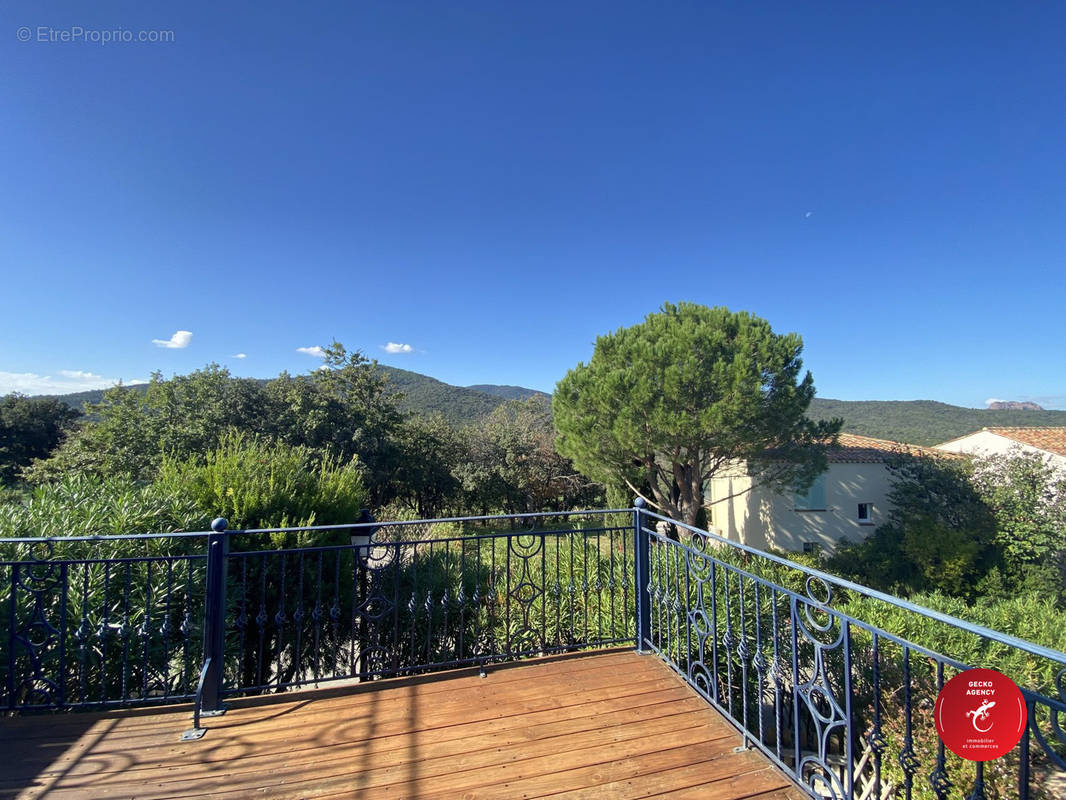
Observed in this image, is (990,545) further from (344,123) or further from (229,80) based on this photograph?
(229,80)

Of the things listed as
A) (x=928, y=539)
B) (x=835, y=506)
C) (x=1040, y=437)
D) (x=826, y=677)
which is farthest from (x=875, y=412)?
(x=826, y=677)

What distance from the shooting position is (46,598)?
9.21 feet

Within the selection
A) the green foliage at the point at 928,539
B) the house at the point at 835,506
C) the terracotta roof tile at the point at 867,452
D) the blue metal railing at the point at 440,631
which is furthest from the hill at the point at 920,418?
the blue metal railing at the point at 440,631

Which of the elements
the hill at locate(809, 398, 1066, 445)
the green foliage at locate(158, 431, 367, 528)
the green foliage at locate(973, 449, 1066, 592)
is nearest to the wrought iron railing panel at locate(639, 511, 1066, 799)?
the green foliage at locate(158, 431, 367, 528)

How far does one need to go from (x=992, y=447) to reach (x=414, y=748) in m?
23.5

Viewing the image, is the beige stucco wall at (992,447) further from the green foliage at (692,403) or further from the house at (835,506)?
the green foliage at (692,403)

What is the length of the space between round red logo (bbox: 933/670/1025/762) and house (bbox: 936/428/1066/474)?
18930mm

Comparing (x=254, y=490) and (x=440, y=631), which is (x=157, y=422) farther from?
(x=440, y=631)

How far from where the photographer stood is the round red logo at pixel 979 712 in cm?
113

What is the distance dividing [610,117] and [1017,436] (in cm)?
2019

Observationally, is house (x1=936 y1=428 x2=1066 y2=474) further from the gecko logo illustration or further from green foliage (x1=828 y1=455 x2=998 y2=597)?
the gecko logo illustration

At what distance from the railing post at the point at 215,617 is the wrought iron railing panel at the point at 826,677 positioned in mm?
2620

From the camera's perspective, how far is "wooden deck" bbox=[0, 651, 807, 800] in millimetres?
1854

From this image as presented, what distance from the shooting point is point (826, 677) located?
1.69 meters
